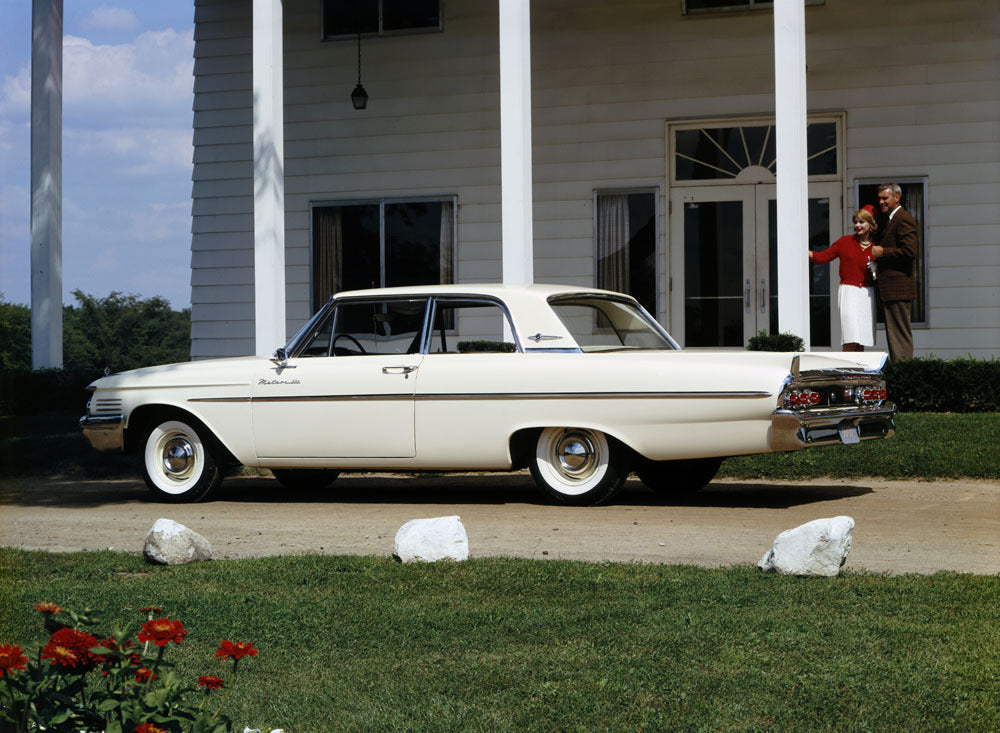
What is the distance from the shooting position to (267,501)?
31.0 ft

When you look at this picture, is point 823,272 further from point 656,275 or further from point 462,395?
point 462,395

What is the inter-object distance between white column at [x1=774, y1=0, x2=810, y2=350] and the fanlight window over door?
3.13m

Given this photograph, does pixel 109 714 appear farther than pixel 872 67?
No

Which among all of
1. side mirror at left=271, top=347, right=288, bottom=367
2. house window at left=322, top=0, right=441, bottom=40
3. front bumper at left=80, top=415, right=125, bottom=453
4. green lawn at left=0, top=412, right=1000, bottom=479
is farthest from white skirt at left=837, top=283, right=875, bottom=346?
front bumper at left=80, top=415, right=125, bottom=453

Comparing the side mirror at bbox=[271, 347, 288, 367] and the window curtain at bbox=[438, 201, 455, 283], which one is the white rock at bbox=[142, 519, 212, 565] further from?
the window curtain at bbox=[438, 201, 455, 283]

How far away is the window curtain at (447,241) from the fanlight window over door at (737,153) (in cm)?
300

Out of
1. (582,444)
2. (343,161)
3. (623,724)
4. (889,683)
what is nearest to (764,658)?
(889,683)

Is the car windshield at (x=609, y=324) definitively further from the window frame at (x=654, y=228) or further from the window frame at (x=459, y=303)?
the window frame at (x=654, y=228)

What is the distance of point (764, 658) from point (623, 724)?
2.61 ft

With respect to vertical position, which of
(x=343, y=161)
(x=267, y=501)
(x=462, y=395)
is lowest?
(x=267, y=501)

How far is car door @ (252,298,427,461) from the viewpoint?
343 inches

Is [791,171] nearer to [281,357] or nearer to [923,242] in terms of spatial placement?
[923,242]

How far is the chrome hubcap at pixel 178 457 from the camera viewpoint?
939 centimetres

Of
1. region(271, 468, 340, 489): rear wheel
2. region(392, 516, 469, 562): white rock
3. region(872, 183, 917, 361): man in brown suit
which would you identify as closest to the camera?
region(392, 516, 469, 562): white rock
